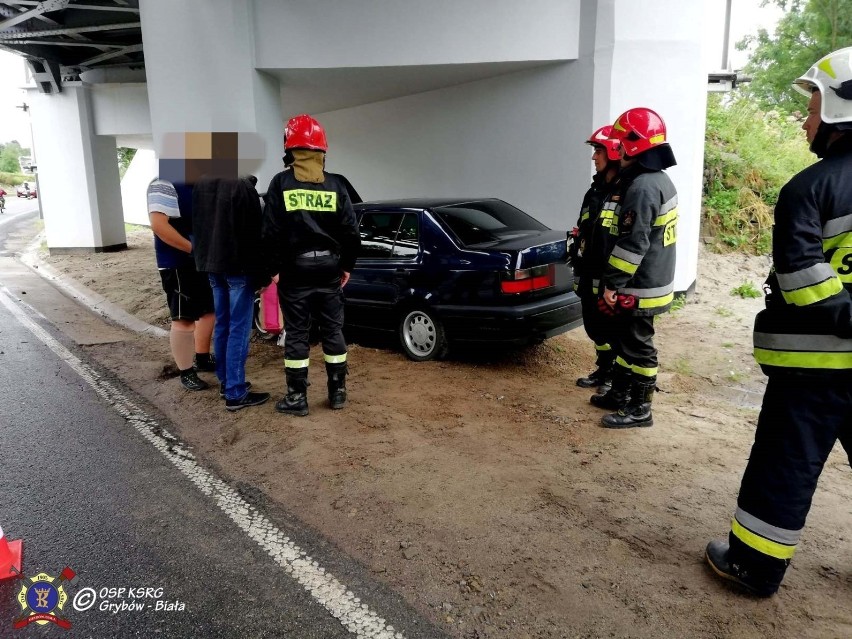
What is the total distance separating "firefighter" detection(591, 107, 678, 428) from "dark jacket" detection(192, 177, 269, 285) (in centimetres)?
258

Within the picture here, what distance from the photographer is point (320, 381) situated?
5.43m

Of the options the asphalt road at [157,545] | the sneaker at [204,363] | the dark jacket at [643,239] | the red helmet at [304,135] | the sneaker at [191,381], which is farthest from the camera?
the sneaker at [204,363]

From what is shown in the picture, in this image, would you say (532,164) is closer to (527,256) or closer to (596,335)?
(527,256)

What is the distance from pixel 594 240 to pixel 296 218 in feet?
7.15

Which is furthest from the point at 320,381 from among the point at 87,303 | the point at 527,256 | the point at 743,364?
the point at 87,303

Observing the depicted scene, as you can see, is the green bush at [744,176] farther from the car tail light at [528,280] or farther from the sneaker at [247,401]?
the sneaker at [247,401]

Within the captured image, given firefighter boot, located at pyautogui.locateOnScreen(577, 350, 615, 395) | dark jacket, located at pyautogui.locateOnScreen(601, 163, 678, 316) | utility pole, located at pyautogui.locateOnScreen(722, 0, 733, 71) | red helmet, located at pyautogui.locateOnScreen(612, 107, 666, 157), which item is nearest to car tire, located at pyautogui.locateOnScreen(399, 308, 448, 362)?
firefighter boot, located at pyautogui.locateOnScreen(577, 350, 615, 395)

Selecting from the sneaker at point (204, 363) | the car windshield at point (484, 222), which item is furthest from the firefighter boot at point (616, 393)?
the sneaker at point (204, 363)

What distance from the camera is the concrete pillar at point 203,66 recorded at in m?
7.84

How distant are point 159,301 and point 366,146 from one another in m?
4.56

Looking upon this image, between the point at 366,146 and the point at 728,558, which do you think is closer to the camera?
the point at 728,558

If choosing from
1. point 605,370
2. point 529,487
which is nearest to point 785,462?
point 529,487

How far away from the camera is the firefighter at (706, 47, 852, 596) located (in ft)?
7.13

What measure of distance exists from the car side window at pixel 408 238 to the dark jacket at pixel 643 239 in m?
2.11
